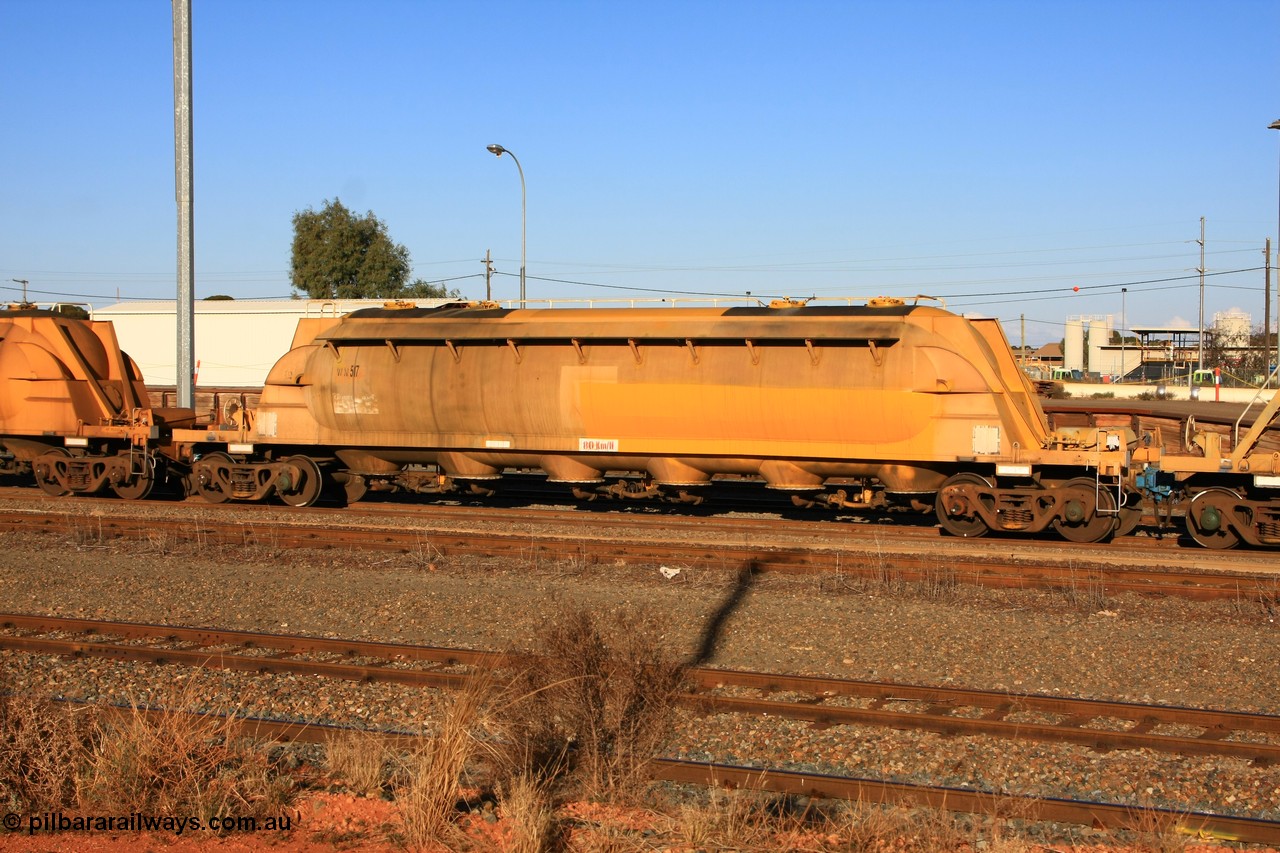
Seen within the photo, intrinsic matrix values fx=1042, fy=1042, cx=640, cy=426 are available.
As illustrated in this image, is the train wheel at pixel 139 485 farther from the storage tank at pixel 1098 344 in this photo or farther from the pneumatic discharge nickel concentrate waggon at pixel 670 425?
the storage tank at pixel 1098 344

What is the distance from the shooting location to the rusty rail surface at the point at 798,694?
22.6ft

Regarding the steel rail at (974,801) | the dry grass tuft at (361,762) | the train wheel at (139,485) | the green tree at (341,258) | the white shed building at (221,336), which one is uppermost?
the green tree at (341,258)

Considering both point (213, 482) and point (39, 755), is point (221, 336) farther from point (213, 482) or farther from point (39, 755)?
point (39, 755)

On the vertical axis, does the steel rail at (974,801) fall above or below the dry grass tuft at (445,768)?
below

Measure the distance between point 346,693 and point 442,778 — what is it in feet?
8.73

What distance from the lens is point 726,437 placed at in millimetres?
16531

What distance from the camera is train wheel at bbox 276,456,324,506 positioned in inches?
744

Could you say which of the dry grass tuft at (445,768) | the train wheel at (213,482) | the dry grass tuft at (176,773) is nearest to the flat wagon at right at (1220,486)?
the dry grass tuft at (445,768)

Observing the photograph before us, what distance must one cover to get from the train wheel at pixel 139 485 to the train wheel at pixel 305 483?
290cm

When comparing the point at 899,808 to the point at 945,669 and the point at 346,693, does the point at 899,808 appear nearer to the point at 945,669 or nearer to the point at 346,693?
the point at 945,669

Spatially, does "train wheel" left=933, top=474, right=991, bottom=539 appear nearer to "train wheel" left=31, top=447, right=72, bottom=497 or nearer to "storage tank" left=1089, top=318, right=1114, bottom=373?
"train wheel" left=31, top=447, right=72, bottom=497

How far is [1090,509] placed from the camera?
14977 millimetres

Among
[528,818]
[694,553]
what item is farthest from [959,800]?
[694,553]

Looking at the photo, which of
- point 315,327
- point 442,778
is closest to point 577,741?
point 442,778
